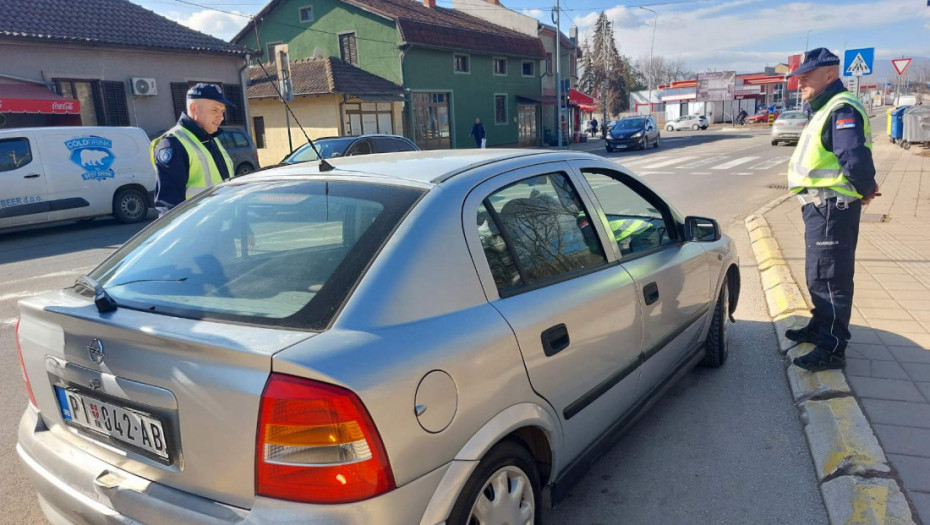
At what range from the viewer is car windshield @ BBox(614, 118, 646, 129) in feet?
99.3

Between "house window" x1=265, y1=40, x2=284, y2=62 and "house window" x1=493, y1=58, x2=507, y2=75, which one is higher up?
"house window" x1=265, y1=40, x2=284, y2=62

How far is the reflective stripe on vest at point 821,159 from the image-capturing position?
152 inches

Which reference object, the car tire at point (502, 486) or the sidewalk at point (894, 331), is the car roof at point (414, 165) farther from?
the sidewalk at point (894, 331)

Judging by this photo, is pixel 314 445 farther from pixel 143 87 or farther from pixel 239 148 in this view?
pixel 143 87

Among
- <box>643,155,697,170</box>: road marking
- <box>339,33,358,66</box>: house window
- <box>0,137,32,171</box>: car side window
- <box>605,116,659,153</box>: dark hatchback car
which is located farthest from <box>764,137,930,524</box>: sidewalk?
<box>339,33,358,66</box>: house window

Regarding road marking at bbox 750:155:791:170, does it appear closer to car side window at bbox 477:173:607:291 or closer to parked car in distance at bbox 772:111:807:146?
parked car in distance at bbox 772:111:807:146

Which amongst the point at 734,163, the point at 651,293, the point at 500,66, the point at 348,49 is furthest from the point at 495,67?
the point at 651,293

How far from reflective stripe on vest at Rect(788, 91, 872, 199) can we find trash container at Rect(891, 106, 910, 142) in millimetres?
22894

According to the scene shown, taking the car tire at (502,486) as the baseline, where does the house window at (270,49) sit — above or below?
above

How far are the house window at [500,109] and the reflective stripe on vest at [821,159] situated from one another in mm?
33648

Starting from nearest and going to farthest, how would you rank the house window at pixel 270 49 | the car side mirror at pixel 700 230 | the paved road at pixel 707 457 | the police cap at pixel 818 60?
the paved road at pixel 707 457 → the car side mirror at pixel 700 230 → the police cap at pixel 818 60 → the house window at pixel 270 49

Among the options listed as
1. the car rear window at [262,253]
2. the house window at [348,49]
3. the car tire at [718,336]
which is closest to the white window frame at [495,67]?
the house window at [348,49]

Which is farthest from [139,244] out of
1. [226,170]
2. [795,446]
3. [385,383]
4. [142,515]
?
[795,446]

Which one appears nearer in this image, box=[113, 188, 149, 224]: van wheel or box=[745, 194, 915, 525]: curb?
box=[745, 194, 915, 525]: curb
